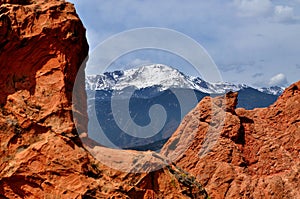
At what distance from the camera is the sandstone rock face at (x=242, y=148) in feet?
145

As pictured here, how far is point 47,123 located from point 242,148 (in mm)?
34408

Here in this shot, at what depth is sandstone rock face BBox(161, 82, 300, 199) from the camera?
44.1m

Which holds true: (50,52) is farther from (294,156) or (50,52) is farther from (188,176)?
(294,156)

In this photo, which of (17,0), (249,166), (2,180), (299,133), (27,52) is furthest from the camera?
(299,133)

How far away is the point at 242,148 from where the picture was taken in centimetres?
4847

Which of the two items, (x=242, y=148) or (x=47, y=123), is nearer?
(x=47, y=123)

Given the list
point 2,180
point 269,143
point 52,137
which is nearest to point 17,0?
point 52,137

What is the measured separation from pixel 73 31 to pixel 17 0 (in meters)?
2.61

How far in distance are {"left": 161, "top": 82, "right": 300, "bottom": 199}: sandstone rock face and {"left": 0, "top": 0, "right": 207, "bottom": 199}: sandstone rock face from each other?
88.7ft

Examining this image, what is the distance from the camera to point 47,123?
1670cm

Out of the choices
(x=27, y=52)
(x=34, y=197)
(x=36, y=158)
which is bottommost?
(x=34, y=197)

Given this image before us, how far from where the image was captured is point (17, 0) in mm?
18422

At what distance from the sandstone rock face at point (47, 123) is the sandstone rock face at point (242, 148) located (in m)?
27.0

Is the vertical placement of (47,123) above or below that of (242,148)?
below
